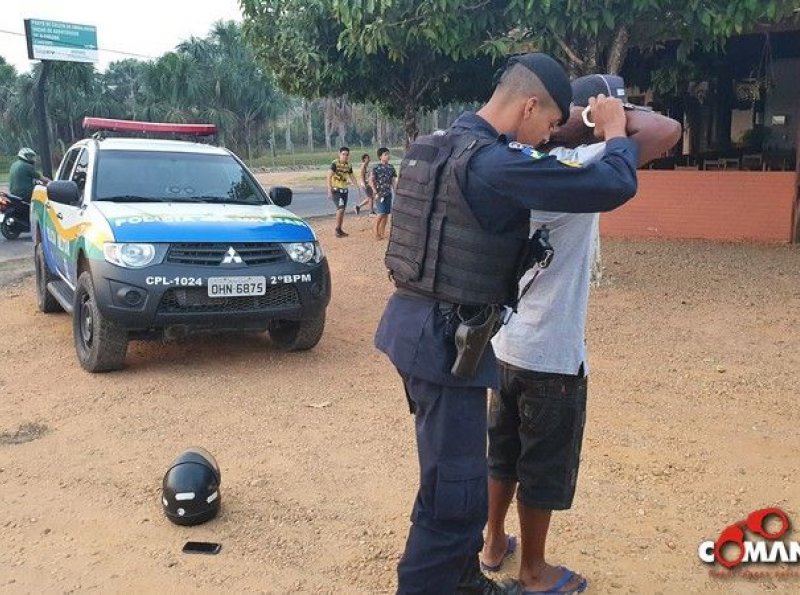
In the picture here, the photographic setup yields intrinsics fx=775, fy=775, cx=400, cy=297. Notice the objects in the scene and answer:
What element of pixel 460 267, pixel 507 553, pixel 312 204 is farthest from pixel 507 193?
pixel 312 204

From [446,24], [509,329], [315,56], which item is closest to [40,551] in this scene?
[509,329]

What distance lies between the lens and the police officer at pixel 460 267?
2.16 metres

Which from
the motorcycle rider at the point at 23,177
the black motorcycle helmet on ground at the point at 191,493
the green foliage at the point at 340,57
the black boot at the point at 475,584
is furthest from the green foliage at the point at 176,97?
the black boot at the point at 475,584

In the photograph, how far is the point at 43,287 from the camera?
7613 millimetres

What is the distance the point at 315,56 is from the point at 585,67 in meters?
3.49

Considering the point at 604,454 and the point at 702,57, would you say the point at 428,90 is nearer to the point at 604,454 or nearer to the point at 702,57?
the point at 702,57

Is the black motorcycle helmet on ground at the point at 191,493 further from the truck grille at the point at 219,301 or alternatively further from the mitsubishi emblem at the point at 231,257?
the mitsubishi emblem at the point at 231,257

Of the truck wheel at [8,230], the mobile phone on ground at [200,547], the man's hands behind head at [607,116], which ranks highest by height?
the man's hands behind head at [607,116]

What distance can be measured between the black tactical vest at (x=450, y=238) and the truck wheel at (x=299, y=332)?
3.50 m

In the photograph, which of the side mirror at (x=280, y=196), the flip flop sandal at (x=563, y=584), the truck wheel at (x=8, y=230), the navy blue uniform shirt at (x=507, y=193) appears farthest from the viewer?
the truck wheel at (x=8, y=230)

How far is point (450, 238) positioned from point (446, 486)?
736 millimetres

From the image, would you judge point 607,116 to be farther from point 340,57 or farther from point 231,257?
point 340,57

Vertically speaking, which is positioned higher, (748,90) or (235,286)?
(748,90)

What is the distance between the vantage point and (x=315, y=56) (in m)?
9.78
